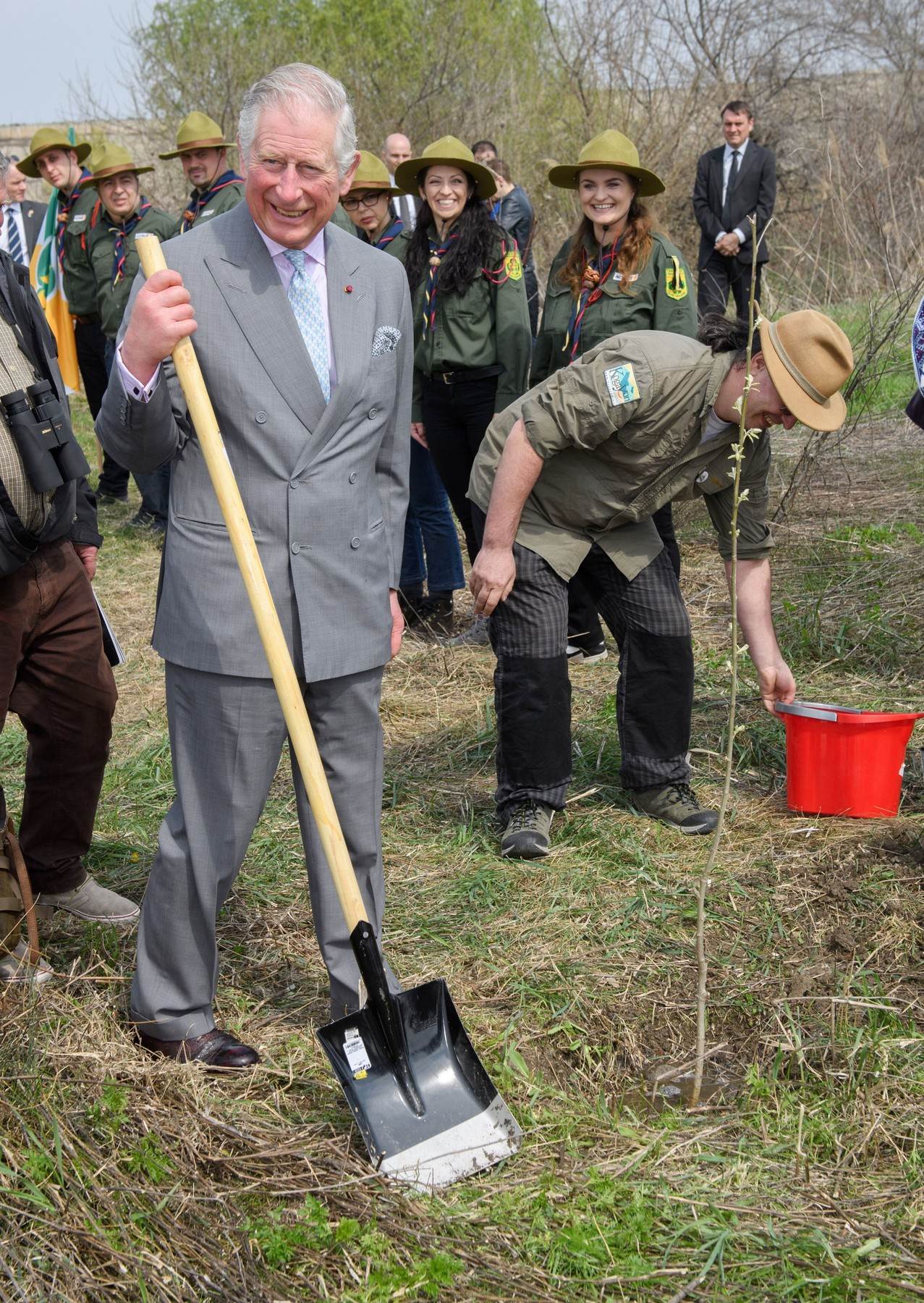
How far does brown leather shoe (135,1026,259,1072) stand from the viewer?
9.48ft

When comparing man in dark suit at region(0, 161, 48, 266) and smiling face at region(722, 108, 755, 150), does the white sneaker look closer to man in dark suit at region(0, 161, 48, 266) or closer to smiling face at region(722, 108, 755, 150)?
man in dark suit at region(0, 161, 48, 266)

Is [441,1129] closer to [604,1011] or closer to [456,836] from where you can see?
[604,1011]

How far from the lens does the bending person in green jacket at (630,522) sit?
12.0 ft

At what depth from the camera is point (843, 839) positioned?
4.02m

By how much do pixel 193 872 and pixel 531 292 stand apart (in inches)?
271

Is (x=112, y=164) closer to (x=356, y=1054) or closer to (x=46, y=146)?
(x=46, y=146)

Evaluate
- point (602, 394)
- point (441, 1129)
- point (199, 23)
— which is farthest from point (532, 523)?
point (199, 23)

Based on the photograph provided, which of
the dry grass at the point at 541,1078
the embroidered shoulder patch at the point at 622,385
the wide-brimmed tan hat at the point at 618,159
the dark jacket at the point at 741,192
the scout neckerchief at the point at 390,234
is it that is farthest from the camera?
the dark jacket at the point at 741,192

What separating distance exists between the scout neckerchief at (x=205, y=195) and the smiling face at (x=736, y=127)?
4.82 metres

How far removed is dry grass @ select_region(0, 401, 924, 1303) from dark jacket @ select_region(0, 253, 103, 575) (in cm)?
104

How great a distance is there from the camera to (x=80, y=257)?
8.59 m

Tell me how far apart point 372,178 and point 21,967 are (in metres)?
5.00

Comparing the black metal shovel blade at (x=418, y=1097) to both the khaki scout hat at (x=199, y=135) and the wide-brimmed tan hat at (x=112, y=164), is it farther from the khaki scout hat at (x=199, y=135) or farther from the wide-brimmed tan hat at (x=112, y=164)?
the wide-brimmed tan hat at (x=112, y=164)

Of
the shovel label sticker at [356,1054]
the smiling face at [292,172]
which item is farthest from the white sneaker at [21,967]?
the smiling face at [292,172]
